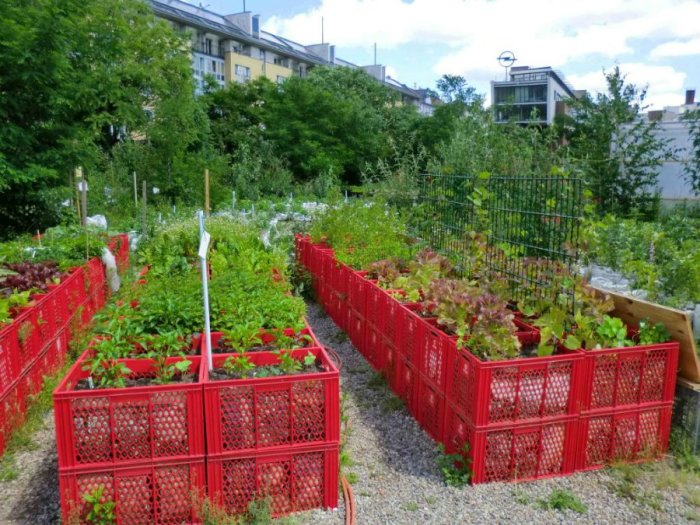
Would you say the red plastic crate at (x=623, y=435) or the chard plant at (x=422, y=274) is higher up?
the chard plant at (x=422, y=274)

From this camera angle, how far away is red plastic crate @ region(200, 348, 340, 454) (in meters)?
3.24

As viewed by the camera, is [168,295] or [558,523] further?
[168,295]

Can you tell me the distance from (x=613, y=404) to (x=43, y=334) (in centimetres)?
466

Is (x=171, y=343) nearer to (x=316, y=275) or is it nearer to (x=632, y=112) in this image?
(x=316, y=275)

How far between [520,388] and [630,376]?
86 centimetres

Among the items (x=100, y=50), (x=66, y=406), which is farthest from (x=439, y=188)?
(x=100, y=50)

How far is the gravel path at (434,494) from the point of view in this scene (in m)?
3.43

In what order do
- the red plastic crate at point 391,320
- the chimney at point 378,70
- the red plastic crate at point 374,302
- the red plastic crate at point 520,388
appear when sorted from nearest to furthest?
the red plastic crate at point 520,388
the red plastic crate at point 391,320
the red plastic crate at point 374,302
the chimney at point 378,70

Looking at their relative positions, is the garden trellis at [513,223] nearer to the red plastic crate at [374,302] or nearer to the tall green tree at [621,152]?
the red plastic crate at [374,302]

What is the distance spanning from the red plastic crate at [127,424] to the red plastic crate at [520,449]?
5.61ft

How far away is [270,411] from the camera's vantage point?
3.32 metres

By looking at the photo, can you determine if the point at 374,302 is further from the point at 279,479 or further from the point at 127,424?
the point at 127,424

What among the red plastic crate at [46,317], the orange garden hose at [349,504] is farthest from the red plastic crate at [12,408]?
the orange garden hose at [349,504]

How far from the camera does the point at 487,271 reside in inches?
214
